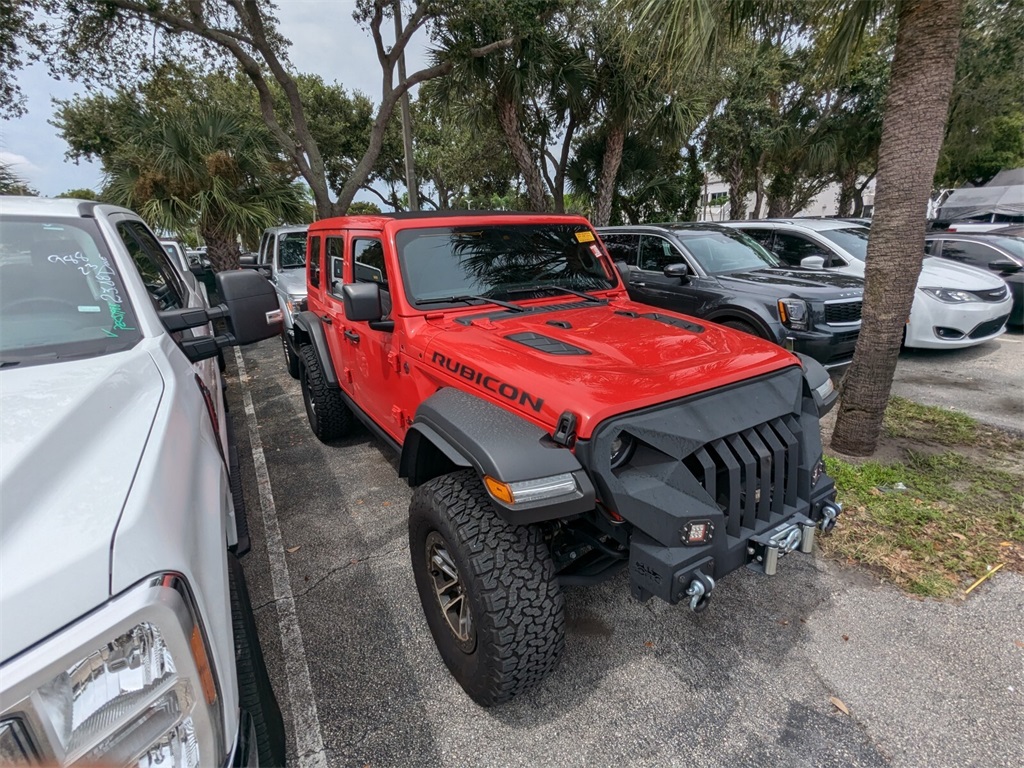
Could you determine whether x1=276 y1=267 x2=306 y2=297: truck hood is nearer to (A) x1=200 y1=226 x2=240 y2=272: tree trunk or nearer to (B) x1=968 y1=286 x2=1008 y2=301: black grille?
(A) x1=200 y1=226 x2=240 y2=272: tree trunk

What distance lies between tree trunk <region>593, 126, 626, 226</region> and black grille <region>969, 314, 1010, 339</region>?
7820mm

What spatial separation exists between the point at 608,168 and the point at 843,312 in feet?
27.4

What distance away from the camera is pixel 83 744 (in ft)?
2.84

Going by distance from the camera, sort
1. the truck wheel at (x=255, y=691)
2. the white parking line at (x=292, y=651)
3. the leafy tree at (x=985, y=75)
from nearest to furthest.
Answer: the truck wheel at (x=255, y=691), the white parking line at (x=292, y=651), the leafy tree at (x=985, y=75)

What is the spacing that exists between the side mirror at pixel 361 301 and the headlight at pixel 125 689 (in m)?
1.77

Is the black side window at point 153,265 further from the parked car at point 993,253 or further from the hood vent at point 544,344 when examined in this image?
the parked car at point 993,253

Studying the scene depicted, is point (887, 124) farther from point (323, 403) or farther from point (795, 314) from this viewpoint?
point (323, 403)

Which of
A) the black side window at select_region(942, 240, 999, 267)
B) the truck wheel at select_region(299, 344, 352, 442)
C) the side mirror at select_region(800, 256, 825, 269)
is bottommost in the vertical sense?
the truck wheel at select_region(299, 344, 352, 442)

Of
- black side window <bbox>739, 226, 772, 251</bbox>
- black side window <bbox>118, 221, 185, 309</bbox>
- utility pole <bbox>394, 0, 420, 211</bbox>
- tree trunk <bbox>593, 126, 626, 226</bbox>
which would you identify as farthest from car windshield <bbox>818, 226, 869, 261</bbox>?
utility pole <bbox>394, 0, 420, 211</bbox>

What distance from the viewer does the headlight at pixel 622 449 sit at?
1.88 meters

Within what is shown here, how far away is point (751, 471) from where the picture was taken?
74.9 inches

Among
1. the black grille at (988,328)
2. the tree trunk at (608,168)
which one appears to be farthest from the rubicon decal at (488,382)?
the tree trunk at (608,168)

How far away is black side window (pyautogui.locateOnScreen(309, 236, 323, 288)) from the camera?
4.30m

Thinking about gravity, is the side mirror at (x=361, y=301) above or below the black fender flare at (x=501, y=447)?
above
